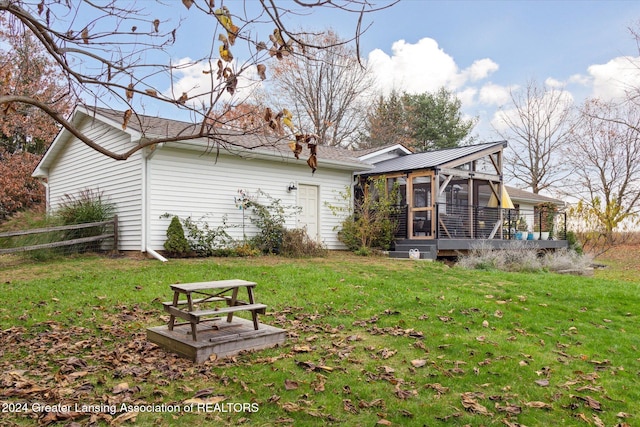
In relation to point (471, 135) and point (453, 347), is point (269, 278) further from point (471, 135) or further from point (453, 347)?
point (471, 135)

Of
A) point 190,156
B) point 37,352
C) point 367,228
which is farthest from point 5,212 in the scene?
point 37,352

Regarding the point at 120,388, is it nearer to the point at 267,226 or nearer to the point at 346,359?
the point at 346,359

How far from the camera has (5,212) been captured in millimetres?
19547

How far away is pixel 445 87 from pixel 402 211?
20.3 meters

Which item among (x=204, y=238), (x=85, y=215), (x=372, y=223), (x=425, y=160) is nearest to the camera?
(x=204, y=238)

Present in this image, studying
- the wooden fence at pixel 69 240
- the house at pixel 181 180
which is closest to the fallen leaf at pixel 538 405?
the house at pixel 181 180

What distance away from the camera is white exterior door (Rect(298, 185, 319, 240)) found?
1511cm

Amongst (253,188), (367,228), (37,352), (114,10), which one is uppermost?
(114,10)

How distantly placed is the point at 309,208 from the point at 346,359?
10.7 metres

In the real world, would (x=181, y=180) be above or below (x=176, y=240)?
above

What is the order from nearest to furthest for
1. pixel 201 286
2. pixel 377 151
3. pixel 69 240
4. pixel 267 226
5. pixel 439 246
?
pixel 201 286 < pixel 69 240 < pixel 267 226 < pixel 439 246 < pixel 377 151

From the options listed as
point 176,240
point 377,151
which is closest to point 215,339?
point 176,240

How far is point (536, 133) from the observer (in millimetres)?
31516

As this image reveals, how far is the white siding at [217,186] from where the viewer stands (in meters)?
12.2
